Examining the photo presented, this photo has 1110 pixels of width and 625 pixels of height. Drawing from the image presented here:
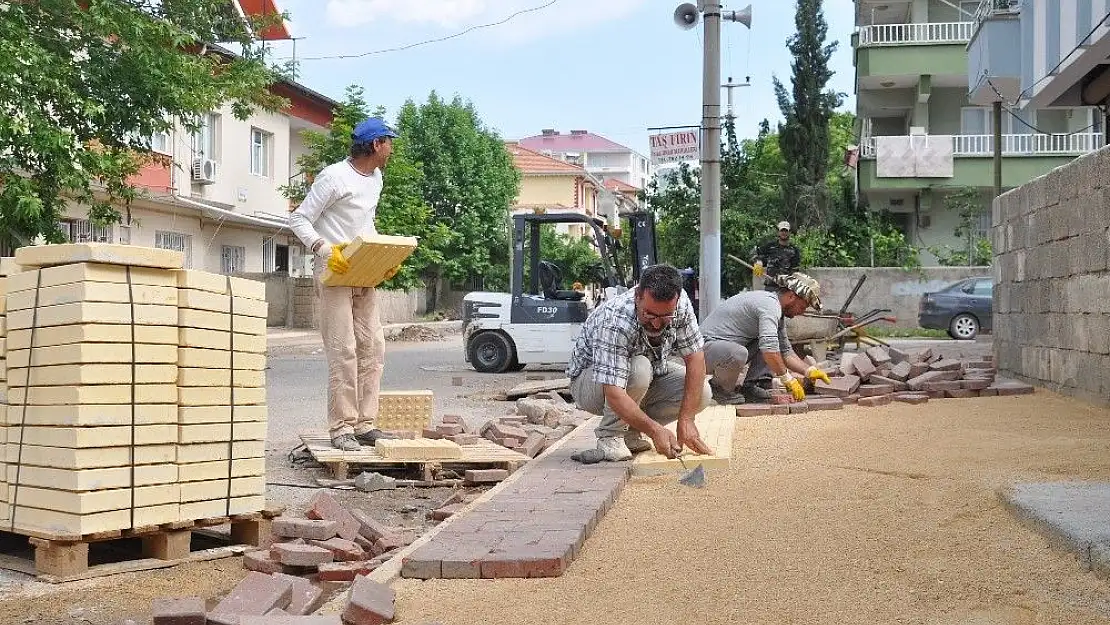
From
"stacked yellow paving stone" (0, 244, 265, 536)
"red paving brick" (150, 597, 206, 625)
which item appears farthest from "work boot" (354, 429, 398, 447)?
"red paving brick" (150, 597, 206, 625)

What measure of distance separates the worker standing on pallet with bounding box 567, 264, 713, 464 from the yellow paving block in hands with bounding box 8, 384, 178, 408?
219 cm

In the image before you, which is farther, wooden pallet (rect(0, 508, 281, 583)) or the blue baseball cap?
the blue baseball cap

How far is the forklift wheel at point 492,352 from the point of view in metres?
16.5

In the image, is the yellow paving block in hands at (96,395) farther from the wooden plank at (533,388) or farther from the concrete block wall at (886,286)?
the concrete block wall at (886,286)

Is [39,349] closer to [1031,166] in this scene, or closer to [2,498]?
[2,498]

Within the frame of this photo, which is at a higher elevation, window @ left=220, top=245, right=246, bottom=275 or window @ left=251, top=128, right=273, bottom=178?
window @ left=251, top=128, right=273, bottom=178

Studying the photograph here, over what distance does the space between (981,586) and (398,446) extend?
4.04 meters

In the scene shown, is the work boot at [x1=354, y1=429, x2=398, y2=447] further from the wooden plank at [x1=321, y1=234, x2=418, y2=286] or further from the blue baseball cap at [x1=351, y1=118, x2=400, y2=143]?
the blue baseball cap at [x1=351, y1=118, x2=400, y2=143]

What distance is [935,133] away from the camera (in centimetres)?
3195

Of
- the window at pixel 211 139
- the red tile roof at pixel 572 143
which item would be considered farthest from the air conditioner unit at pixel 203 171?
the red tile roof at pixel 572 143

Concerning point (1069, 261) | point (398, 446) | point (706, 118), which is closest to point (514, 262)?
point (706, 118)

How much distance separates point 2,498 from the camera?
4.94 m

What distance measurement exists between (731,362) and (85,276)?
19.0ft

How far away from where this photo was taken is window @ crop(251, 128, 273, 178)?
3036 cm
